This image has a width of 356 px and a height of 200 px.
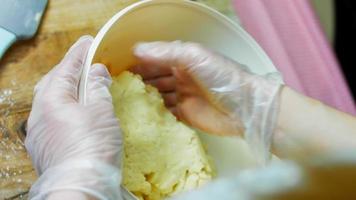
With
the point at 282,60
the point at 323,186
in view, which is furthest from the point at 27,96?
the point at 323,186

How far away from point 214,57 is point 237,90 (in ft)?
0.19

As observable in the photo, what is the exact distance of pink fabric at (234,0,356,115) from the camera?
89 centimetres

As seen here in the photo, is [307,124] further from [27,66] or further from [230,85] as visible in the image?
[27,66]

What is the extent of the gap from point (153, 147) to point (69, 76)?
0.16 meters

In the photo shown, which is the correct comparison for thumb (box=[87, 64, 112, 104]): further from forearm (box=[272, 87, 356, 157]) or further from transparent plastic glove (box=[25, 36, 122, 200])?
forearm (box=[272, 87, 356, 157])

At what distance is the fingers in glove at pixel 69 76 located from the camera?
648 mm

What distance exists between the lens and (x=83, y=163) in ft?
1.93

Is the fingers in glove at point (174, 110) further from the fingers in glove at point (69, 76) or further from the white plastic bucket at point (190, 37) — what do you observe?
the fingers in glove at point (69, 76)

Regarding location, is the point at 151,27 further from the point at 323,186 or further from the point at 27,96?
the point at 323,186

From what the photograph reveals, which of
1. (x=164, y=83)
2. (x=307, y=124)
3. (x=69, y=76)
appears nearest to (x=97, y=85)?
(x=69, y=76)

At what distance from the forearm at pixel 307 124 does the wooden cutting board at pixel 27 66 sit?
34 cm

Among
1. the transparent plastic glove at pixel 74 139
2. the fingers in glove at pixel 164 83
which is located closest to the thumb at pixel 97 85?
the transparent plastic glove at pixel 74 139

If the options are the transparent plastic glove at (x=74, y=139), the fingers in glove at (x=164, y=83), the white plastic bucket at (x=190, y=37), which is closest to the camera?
the transparent plastic glove at (x=74, y=139)

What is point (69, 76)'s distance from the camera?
682mm
